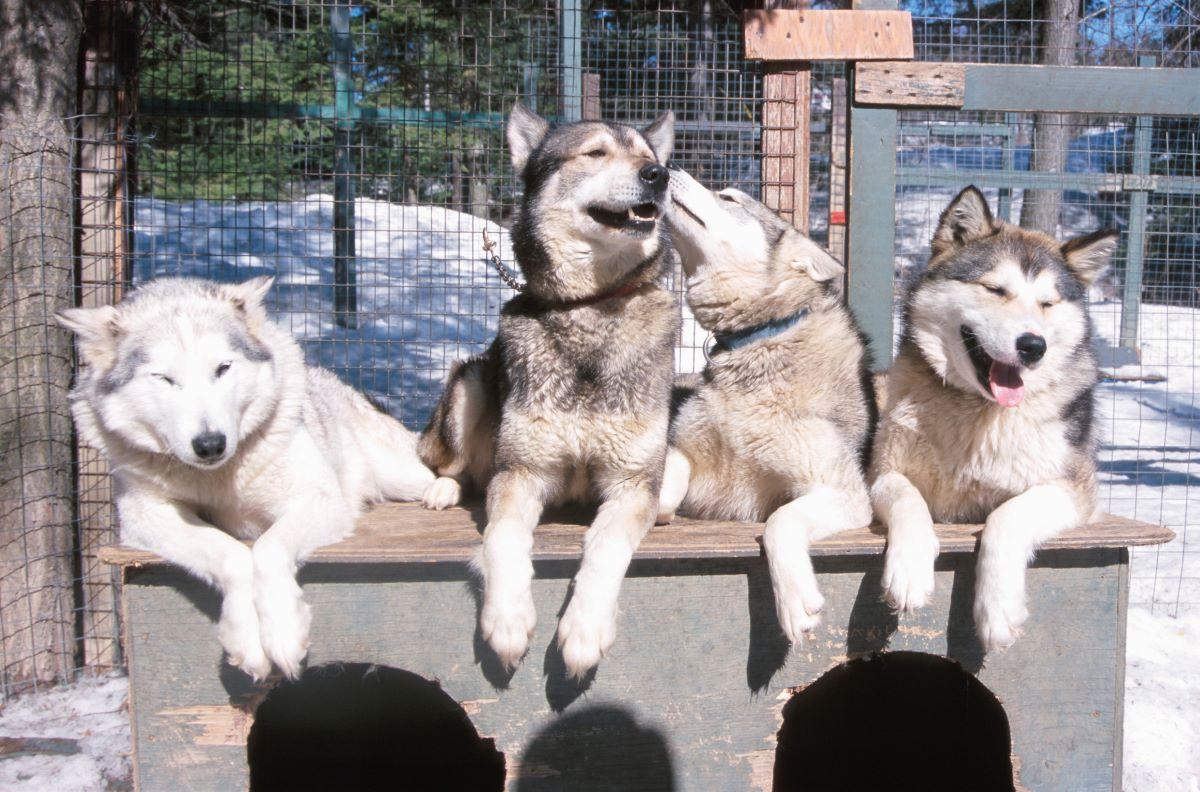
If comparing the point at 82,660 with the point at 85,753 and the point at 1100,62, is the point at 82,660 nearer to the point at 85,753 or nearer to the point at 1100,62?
the point at 85,753

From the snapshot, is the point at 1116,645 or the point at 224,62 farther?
the point at 224,62

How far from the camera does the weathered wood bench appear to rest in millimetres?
2660

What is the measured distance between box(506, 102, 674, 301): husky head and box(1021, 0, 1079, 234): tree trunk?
4.03 meters

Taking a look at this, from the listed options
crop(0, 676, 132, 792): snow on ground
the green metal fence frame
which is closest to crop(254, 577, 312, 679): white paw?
crop(0, 676, 132, 792): snow on ground

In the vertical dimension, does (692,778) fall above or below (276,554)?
below

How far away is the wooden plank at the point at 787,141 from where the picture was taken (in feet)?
13.2

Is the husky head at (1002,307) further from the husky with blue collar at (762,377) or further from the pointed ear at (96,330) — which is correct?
the pointed ear at (96,330)

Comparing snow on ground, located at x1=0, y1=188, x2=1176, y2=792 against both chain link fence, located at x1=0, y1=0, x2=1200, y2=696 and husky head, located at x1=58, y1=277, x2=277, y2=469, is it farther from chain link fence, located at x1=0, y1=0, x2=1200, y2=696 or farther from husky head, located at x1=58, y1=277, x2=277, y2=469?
husky head, located at x1=58, y1=277, x2=277, y2=469

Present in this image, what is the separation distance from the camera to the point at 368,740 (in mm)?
3893

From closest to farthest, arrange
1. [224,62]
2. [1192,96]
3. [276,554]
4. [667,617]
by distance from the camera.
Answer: [276,554] < [667,617] < [1192,96] < [224,62]

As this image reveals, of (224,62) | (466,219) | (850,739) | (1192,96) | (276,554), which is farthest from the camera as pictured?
(466,219)

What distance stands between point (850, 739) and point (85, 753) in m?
3.05

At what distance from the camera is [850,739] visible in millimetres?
4035

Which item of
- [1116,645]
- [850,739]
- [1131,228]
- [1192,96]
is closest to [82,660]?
Answer: [850,739]
